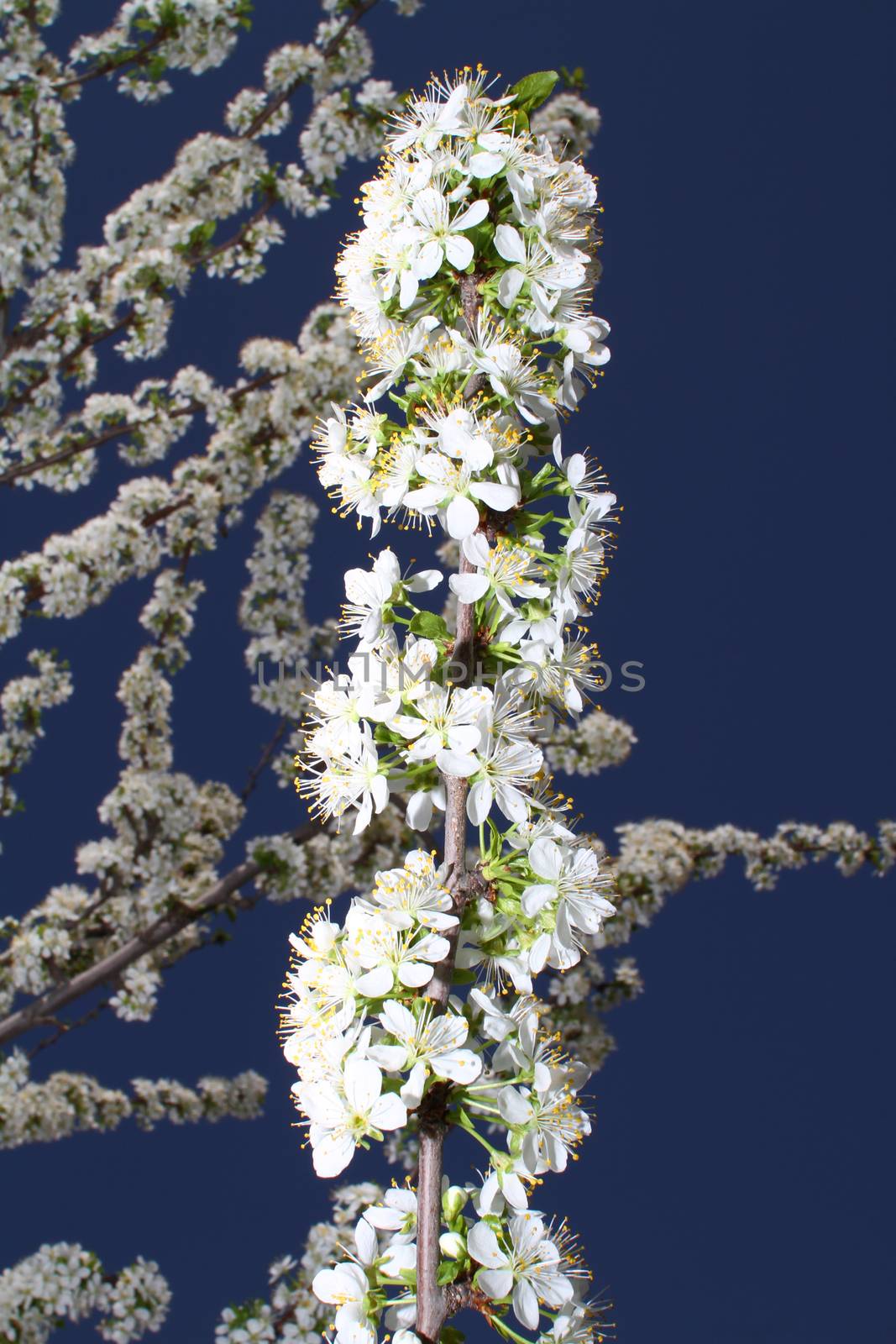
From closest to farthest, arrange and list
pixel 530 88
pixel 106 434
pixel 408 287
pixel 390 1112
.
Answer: pixel 390 1112
pixel 408 287
pixel 530 88
pixel 106 434

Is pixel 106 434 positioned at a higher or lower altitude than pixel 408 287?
higher

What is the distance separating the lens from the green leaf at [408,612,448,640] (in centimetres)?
134

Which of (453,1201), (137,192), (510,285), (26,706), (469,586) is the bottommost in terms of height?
(453,1201)

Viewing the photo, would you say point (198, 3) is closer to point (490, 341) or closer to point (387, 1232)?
point (490, 341)

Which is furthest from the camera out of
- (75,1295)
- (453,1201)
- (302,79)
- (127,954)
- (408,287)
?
(302,79)

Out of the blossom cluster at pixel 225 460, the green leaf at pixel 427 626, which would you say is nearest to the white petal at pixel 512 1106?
the green leaf at pixel 427 626

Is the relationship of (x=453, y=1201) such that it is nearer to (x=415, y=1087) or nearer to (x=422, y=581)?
(x=415, y=1087)

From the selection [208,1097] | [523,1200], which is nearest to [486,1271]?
→ [523,1200]

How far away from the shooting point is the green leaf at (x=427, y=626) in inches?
52.9

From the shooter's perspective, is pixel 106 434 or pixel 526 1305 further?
pixel 106 434

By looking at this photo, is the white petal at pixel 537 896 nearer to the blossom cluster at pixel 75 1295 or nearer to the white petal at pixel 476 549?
the white petal at pixel 476 549

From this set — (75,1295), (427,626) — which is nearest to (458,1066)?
(427,626)

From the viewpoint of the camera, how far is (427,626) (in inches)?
53.0

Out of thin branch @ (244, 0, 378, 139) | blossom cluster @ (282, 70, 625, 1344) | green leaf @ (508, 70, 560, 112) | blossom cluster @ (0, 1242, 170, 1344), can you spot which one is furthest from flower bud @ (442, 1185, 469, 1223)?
thin branch @ (244, 0, 378, 139)
